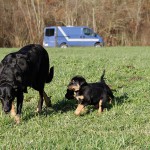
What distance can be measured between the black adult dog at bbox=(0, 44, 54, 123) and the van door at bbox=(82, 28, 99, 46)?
3303 centimetres

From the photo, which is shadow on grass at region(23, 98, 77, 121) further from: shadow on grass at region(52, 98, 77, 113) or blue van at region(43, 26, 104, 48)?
blue van at region(43, 26, 104, 48)

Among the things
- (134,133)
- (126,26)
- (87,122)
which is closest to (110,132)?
(134,133)

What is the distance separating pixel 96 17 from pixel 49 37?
600cm

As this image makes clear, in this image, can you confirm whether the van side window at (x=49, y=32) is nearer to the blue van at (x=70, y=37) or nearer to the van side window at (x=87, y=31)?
the blue van at (x=70, y=37)

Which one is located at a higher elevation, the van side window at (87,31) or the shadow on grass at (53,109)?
the van side window at (87,31)

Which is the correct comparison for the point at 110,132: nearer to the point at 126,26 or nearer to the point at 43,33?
the point at 43,33

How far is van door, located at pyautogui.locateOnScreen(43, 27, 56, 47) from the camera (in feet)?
130

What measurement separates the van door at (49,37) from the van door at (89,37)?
10.3 ft

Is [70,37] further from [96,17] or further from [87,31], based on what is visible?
[96,17]

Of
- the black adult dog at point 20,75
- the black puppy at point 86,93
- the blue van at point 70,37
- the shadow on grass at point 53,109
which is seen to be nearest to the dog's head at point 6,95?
the black adult dog at point 20,75

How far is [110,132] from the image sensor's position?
5.14 metres

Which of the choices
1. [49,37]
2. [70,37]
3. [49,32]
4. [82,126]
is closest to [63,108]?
[82,126]

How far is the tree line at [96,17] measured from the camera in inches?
1575

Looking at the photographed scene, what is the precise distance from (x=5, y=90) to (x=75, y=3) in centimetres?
3690
